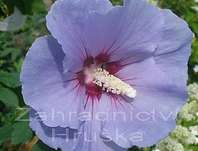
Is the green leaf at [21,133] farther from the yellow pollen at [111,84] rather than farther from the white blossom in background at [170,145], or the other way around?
the white blossom in background at [170,145]

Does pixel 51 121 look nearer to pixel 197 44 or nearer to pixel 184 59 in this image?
pixel 184 59

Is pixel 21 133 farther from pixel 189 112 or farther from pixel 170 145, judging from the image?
pixel 189 112

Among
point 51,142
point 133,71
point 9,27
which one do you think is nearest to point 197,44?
point 9,27

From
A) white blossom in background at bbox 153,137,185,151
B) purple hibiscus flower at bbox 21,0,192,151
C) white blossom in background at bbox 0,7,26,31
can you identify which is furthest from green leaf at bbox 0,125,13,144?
white blossom in background at bbox 153,137,185,151

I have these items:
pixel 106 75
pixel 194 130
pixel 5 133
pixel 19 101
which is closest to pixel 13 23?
pixel 19 101

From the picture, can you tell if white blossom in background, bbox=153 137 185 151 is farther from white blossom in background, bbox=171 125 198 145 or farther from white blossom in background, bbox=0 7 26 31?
white blossom in background, bbox=0 7 26 31

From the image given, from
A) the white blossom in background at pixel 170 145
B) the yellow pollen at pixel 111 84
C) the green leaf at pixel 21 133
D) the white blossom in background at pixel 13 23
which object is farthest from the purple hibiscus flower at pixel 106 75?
the white blossom in background at pixel 13 23
